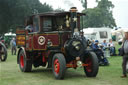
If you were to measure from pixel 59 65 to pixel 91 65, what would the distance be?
1.25m

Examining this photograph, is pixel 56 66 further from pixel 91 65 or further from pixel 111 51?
pixel 111 51

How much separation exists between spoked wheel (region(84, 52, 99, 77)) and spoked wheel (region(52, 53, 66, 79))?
109 cm

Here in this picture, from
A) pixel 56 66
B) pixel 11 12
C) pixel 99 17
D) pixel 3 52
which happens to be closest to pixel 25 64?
pixel 56 66

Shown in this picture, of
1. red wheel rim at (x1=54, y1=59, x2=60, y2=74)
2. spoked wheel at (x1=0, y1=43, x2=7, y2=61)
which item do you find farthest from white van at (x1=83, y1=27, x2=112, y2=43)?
red wheel rim at (x1=54, y1=59, x2=60, y2=74)

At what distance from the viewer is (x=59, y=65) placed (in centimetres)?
835

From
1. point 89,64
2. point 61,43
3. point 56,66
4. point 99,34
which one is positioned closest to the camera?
point 56,66

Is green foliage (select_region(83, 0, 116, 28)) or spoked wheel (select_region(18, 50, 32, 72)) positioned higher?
green foliage (select_region(83, 0, 116, 28))

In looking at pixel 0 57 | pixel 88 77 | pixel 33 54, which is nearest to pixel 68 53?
pixel 88 77

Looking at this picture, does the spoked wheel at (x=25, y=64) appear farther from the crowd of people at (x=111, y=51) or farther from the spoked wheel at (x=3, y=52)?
the spoked wheel at (x=3, y=52)

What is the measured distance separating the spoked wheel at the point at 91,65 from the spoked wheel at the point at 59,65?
3.59ft

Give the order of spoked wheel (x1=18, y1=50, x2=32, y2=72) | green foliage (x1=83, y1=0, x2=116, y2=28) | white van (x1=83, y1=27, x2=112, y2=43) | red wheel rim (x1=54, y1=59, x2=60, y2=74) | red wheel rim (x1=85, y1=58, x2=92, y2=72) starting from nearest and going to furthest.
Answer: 1. red wheel rim (x1=54, y1=59, x2=60, y2=74)
2. red wheel rim (x1=85, y1=58, x2=92, y2=72)
3. spoked wheel (x1=18, y1=50, x2=32, y2=72)
4. white van (x1=83, y1=27, x2=112, y2=43)
5. green foliage (x1=83, y1=0, x2=116, y2=28)

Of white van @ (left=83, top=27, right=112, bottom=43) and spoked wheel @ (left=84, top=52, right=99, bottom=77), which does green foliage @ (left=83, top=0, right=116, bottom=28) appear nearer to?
white van @ (left=83, top=27, right=112, bottom=43)

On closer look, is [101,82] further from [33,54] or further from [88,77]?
[33,54]

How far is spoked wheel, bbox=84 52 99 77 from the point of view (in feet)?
28.9
